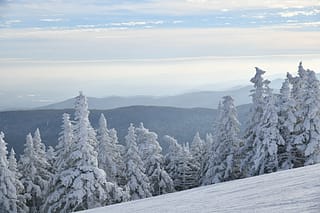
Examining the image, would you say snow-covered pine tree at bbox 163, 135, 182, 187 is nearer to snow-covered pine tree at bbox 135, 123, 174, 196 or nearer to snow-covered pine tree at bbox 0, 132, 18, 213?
snow-covered pine tree at bbox 135, 123, 174, 196

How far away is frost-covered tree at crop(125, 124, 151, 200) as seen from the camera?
123 ft

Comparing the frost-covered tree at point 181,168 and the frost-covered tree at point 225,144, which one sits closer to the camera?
the frost-covered tree at point 225,144

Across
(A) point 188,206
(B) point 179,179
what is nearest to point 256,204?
(A) point 188,206

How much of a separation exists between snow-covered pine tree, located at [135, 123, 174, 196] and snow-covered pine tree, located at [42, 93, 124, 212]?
9.46 metres

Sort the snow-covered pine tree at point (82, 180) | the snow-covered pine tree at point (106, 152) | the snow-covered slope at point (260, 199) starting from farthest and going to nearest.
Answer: the snow-covered pine tree at point (106, 152) < the snow-covered pine tree at point (82, 180) < the snow-covered slope at point (260, 199)

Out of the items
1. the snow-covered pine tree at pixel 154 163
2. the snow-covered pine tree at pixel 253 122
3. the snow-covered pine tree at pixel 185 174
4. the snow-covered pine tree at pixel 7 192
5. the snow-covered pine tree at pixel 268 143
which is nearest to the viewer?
the snow-covered pine tree at pixel 268 143

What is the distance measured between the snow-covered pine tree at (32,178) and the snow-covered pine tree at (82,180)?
11.9m

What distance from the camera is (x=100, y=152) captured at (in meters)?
42.4

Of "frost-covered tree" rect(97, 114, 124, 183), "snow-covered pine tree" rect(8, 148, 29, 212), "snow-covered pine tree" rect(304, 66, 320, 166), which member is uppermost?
"snow-covered pine tree" rect(304, 66, 320, 166)

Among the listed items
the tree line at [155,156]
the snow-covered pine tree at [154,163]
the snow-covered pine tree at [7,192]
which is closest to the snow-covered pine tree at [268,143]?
the tree line at [155,156]

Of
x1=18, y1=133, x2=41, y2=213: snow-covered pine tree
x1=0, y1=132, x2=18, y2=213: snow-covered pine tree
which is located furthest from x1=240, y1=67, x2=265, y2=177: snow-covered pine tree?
x1=18, y1=133, x2=41, y2=213: snow-covered pine tree

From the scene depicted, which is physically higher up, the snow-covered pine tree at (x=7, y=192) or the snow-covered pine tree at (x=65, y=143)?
the snow-covered pine tree at (x=65, y=143)

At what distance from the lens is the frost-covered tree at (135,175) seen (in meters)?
37.5

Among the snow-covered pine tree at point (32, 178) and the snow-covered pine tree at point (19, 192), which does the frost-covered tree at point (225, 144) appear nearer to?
the snow-covered pine tree at point (19, 192)
